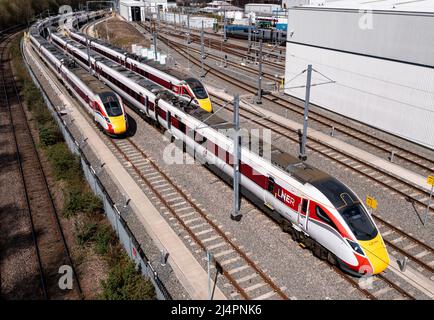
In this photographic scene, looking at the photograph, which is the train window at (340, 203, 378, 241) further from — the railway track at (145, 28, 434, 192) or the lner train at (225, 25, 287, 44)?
the lner train at (225, 25, 287, 44)

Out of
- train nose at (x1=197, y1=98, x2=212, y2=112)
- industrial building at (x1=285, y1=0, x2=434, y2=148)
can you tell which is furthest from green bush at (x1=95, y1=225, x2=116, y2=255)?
industrial building at (x1=285, y1=0, x2=434, y2=148)

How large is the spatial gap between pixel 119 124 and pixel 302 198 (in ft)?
56.7

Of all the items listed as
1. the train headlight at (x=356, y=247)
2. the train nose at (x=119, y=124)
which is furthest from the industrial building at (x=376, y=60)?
the train headlight at (x=356, y=247)

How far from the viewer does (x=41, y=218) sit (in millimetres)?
21359

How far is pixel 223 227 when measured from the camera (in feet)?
63.6

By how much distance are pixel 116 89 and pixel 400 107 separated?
2667cm

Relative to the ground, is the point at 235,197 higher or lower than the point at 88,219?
higher

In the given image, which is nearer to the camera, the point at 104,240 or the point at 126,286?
the point at 126,286

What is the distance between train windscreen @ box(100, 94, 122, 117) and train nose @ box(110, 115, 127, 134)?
362 mm

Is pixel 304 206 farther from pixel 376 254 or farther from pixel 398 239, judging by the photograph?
pixel 398 239

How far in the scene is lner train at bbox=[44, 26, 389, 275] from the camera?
14942 mm

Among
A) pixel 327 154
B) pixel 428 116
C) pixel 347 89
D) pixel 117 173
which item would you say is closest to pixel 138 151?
pixel 117 173

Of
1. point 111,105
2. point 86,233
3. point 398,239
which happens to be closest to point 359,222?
point 398,239

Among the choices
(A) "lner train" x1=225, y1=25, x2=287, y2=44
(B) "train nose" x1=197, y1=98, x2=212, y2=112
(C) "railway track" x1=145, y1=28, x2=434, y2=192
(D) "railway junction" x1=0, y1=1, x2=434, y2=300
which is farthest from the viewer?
(A) "lner train" x1=225, y1=25, x2=287, y2=44
